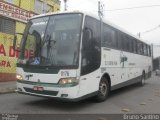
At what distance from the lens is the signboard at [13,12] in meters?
18.9

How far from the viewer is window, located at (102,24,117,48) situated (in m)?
11.4

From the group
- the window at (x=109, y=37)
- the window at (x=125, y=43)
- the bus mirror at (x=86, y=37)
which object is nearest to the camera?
the bus mirror at (x=86, y=37)

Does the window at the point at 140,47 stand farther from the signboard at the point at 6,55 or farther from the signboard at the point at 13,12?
the signboard at the point at 13,12

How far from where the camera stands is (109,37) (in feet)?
39.2

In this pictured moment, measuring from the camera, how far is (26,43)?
1012 cm

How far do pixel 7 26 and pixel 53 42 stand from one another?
11.2 meters

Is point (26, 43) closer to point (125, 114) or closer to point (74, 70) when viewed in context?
point (74, 70)

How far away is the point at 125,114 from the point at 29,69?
10.9 ft

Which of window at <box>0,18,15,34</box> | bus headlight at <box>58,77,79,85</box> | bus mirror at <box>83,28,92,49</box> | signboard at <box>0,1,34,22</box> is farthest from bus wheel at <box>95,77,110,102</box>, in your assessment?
window at <box>0,18,15,34</box>

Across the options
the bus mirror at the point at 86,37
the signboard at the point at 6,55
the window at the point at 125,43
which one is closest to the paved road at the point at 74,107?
the bus mirror at the point at 86,37

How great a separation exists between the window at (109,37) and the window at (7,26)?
9178mm

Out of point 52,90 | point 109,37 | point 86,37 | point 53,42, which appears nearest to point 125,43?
point 109,37

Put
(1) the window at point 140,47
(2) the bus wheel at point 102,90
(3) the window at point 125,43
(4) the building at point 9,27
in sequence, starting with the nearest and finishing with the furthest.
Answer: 1. (2) the bus wheel at point 102,90
2. (3) the window at point 125,43
3. (1) the window at point 140,47
4. (4) the building at point 9,27

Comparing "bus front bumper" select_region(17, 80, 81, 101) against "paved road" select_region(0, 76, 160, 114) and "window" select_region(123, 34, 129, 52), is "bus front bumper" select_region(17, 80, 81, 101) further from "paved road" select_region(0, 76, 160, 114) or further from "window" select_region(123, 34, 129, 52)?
"window" select_region(123, 34, 129, 52)
